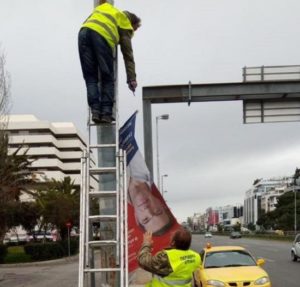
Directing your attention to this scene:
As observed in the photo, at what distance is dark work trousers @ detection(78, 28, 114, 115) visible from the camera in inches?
238

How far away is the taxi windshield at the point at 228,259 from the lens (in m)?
15.8

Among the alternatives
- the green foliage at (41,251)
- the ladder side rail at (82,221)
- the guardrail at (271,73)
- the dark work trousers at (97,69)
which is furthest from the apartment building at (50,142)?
the ladder side rail at (82,221)

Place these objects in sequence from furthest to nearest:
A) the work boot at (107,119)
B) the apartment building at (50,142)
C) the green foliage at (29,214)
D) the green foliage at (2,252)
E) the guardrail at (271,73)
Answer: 1. the apartment building at (50,142)
2. the green foliage at (29,214)
3. the green foliage at (2,252)
4. the guardrail at (271,73)
5. the work boot at (107,119)

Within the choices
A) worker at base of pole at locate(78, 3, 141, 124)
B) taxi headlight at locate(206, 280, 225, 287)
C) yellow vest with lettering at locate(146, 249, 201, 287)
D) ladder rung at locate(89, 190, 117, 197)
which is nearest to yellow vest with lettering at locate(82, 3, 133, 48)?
worker at base of pole at locate(78, 3, 141, 124)

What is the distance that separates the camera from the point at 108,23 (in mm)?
6066

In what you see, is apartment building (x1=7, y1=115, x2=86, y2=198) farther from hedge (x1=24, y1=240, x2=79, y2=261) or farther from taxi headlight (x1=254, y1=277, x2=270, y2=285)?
taxi headlight (x1=254, y1=277, x2=270, y2=285)

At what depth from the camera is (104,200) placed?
5.98 metres

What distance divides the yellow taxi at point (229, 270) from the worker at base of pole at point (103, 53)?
908 cm

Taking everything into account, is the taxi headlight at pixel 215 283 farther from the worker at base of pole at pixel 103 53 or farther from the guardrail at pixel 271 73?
the guardrail at pixel 271 73

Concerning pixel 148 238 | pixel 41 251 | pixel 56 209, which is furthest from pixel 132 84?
pixel 56 209

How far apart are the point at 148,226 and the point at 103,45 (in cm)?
191

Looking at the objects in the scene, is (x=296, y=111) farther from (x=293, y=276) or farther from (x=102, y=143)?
(x=102, y=143)

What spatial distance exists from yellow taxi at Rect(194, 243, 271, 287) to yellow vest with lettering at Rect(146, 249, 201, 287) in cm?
868

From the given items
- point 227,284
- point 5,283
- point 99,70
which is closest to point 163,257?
point 99,70
